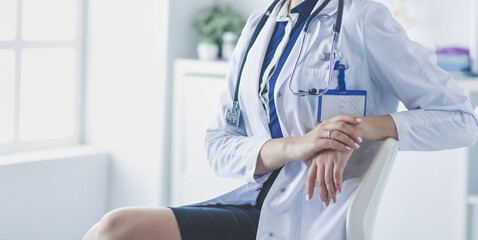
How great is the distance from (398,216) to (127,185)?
1356mm

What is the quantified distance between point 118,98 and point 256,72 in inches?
67.0

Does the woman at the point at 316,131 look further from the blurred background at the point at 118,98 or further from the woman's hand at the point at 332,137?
the blurred background at the point at 118,98

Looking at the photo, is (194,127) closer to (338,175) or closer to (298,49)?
(298,49)

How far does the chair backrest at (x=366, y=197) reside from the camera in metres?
1.28

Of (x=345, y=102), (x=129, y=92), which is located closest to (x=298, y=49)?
(x=345, y=102)

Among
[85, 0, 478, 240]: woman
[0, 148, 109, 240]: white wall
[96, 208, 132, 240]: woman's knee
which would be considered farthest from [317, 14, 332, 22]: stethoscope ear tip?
[0, 148, 109, 240]: white wall

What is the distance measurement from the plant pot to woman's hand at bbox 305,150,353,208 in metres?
1.75

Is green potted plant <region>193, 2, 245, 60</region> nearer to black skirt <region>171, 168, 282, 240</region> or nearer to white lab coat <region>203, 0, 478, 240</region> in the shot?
white lab coat <region>203, 0, 478, 240</region>

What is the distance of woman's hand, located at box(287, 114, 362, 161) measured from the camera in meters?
1.35

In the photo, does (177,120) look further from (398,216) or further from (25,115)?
(398,216)

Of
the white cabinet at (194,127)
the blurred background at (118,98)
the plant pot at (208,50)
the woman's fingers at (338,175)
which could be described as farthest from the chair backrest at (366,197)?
the plant pot at (208,50)

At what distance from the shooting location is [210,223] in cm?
146

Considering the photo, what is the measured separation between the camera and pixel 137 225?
1390 mm

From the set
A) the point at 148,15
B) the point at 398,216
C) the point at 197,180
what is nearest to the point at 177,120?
the point at 197,180
